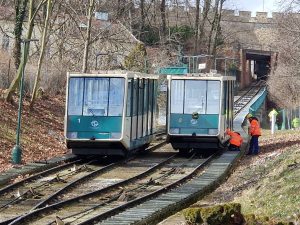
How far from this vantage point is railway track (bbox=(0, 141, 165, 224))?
1697 cm

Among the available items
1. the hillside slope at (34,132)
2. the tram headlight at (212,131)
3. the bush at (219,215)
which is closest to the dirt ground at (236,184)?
the tram headlight at (212,131)

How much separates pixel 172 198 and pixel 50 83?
1103 inches

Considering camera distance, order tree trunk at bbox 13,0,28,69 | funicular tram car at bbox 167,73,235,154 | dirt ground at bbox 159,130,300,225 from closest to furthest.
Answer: dirt ground at bbox 159,130,300,225 < funicular tram car at bbox 167,73,235,154 < tree trunk at bbox 13,0,28,69

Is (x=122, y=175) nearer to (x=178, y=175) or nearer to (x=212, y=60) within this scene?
(x=178, y=175)

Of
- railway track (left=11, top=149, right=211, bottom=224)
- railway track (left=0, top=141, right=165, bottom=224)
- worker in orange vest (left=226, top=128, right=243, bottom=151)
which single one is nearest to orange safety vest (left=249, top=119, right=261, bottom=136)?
worker in orange vest (left=226, top=128, right=243, bottom=151)

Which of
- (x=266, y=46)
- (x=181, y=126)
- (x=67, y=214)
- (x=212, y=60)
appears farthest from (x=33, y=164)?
(x=266, y=46)

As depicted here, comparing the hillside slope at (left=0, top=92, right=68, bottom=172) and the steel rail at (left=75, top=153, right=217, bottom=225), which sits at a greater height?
the hillside slope at (left=0, top=92, right=68, bottom=172)

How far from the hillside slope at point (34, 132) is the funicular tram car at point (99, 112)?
199 cm

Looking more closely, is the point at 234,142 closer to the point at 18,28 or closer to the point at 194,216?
the point at 18,28

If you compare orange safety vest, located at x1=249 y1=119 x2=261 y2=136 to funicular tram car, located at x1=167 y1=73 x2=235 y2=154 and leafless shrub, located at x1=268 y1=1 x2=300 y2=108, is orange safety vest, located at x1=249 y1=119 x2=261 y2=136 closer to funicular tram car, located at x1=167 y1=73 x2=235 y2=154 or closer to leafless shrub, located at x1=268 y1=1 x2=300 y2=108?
funicular tram car, located at x1=167 y1=73 x2=235 y2=154

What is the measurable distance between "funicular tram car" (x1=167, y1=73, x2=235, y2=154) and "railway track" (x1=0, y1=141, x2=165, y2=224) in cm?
→ 259

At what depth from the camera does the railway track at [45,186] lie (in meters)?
17.0

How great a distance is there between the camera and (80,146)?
25750mm

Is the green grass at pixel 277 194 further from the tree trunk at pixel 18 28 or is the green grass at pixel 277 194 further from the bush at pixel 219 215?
the tree trunk at pixel 18 28
